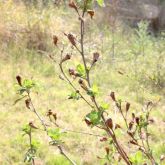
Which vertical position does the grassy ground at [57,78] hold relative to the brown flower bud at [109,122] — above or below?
below

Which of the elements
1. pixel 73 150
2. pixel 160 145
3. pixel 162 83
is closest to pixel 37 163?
pixel 73 150

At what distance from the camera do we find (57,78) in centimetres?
643

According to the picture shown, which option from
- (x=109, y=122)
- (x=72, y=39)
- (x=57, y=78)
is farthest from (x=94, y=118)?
(x=57, y=78)

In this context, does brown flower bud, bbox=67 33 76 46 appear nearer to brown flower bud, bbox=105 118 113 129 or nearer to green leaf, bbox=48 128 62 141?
brown flower bud, bbox=105 118 113 129

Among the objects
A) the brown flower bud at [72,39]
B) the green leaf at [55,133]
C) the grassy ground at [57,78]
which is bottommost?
the grassy ground at [57,78]

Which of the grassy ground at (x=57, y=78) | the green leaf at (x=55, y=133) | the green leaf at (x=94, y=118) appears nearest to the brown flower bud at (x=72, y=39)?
the green leaf at (x=94, y=118)

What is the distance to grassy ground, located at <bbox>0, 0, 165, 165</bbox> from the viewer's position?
4471 millimetres

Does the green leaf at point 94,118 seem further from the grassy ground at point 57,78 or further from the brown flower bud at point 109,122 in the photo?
the grassy ground at point 57,78

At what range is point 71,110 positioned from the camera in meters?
5.43

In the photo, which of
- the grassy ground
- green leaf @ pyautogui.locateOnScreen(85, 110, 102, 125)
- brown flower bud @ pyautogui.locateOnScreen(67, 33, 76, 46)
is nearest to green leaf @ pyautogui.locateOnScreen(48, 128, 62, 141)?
green leaf @ pyautogui.locateOnScreen(85, 110, 102, 125)

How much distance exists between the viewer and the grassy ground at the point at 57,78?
4.47 m

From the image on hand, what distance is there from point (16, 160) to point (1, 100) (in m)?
1.37

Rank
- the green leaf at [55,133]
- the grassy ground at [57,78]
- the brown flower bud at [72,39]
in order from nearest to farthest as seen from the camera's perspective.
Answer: the brown flower bud at [72,39] < the green leaf at [55,133] < the grassy ground at [57,78]

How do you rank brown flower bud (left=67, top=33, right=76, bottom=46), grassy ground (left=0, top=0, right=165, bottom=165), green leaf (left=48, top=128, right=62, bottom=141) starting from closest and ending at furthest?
brown flower bud (left=67, top=33, right=76, bottom=46) → green leaf (left=48, top=128, right=62, bottom=141) → grassy ground (left=0, top=0, right=165, bottom=165)
